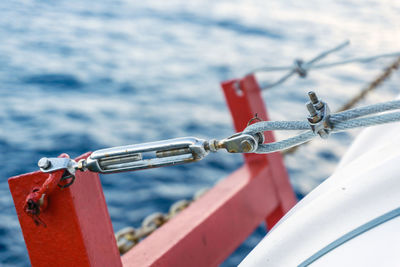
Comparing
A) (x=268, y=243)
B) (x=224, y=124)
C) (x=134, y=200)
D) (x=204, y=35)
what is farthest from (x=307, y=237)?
(x=204, y=35)

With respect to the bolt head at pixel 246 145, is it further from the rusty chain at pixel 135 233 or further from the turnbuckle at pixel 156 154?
the rusty chain at pixel 135 233

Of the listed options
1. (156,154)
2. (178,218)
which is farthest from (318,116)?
(178,218)

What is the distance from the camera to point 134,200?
9.45 feet

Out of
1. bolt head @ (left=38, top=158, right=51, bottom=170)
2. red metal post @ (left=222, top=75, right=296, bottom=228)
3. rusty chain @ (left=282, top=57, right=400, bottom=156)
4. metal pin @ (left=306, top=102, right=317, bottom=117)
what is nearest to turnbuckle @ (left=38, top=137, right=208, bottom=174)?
bolt head @ (left=38, top=158, right=51, bottom=170)

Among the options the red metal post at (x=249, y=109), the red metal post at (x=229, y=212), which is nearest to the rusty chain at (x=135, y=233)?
the red metal post at (x=229, y=212)

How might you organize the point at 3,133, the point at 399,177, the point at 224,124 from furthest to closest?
the point at 224,124
the point at 3,133
the point at 399,177

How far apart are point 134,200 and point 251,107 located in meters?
1.36

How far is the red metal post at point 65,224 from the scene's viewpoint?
2.68 ft

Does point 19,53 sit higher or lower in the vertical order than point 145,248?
higher

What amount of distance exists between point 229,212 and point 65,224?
683mm

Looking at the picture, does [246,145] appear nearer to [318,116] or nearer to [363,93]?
[318,116]

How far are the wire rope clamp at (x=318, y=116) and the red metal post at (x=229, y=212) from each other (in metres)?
0.52

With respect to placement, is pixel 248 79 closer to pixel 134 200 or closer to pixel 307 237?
pixel 307 237

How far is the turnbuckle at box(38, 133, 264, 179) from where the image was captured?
75 cm
